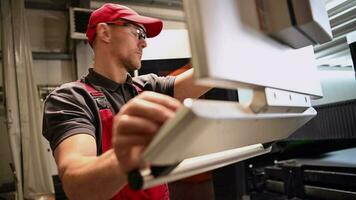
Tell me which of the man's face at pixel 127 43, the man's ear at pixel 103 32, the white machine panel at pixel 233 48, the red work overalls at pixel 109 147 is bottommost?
the red work overalls at pixel 109 147

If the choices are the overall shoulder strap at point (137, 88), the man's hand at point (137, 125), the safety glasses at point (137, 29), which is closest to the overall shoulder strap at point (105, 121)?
the overall shoulder strap at point (137, 88)

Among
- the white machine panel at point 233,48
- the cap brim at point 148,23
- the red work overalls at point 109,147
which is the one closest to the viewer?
the white machine panel at point 233,48

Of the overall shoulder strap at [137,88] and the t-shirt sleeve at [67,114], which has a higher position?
the overall shoulder strap at [137,88]

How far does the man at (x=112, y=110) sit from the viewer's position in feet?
1.07

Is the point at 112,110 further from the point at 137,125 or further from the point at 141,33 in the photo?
the point at 137,125

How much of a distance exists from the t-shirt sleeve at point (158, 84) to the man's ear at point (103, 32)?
0.64 ft

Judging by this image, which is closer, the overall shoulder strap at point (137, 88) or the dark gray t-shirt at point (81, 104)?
the dark gray t-shirt at point (81, 104)

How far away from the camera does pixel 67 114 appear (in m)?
0.78

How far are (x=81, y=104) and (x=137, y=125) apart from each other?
579mm

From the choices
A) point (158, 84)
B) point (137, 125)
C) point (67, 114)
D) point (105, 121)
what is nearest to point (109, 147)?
point (105, 121)

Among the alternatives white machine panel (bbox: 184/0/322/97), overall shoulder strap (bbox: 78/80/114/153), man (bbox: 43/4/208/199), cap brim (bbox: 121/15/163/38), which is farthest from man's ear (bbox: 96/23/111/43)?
white machine panel (bbox: 184/0/322/97)

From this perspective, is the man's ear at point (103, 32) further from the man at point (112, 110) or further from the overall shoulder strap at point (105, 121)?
the overall shoulder strap at point (105, 121)

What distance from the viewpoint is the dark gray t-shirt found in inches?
29.7

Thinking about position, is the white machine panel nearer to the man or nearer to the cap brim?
the man
